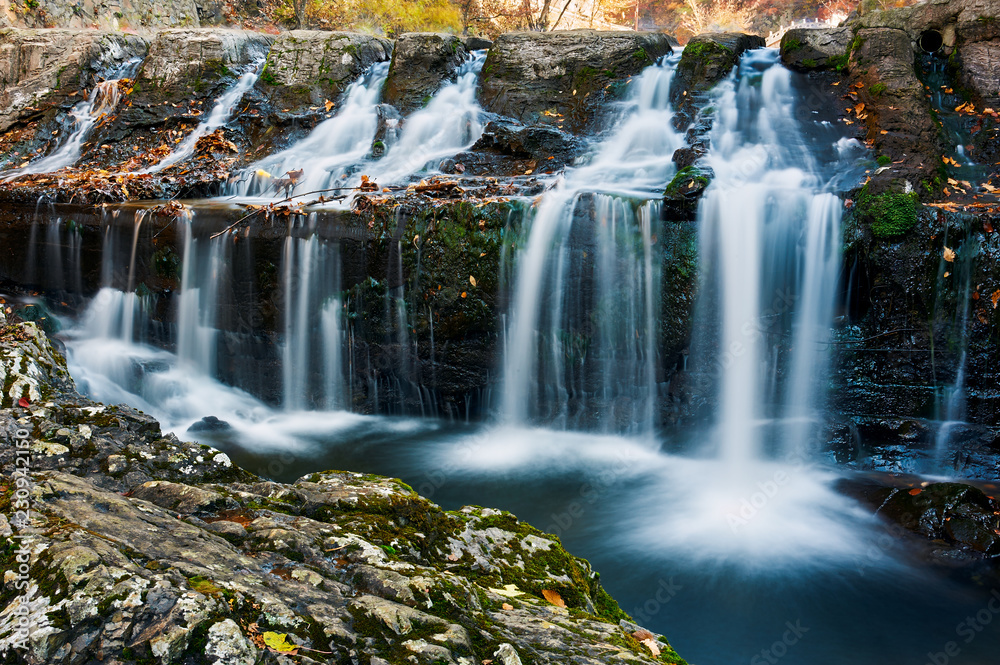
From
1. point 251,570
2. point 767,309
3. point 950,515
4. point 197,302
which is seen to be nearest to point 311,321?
point 197,302

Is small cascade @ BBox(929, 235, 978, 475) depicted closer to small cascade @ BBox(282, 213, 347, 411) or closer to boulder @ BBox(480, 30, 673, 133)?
boulder @ BBox(480, 30, 673, 133)

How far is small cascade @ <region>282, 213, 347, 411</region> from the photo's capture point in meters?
7.07

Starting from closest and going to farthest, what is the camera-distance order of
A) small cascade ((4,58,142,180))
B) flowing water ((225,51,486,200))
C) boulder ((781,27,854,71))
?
flowing water ((225,51,486,200))
boulder ((781,27,854,71))
small cascade ((4,58,142,180))

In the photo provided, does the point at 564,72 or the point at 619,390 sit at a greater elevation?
the point at 564,72

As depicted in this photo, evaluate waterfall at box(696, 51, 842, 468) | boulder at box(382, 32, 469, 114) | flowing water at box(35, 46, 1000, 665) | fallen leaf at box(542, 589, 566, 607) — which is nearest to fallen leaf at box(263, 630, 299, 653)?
fallen leaf at box(542, 589, 566, 607)

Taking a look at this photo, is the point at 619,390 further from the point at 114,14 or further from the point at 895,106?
the point at 114,14

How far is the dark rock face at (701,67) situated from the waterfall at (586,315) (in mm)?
3579

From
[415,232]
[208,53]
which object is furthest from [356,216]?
[208,53]

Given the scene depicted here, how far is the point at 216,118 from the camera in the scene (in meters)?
11.1

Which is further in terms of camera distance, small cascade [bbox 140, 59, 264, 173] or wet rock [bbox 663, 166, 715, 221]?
small cascade [bbox 140, 59, 264, 173]

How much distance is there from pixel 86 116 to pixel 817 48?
12.2 meters

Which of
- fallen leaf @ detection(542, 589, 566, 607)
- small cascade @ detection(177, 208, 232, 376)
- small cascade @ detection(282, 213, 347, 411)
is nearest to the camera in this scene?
fallen leaf @ detection(542, 589, 566, 607)

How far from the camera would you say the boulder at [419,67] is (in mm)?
10992

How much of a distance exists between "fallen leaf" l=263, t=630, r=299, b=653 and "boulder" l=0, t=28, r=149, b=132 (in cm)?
1325
